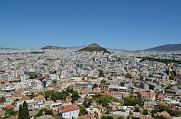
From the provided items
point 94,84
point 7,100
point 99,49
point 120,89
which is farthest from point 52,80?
point 99,49

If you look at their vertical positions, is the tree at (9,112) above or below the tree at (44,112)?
below

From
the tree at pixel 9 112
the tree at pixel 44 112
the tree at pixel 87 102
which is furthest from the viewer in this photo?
the tree at pixel 87 102

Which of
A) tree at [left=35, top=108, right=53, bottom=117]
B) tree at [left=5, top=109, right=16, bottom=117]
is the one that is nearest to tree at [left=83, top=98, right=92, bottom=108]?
tree at [left=35, top=108, right=53, bottom=117]

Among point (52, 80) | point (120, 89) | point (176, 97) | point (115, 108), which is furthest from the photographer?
point (52, 80)

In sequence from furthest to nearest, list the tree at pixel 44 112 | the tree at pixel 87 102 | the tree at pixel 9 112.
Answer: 1. the tree at pixel 87 102
2. the tree at pixel 9 112
3. the tree at pixel 44 112

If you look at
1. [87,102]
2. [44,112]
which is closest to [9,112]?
[44,112]

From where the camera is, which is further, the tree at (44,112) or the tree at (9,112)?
the tree at (9,112)

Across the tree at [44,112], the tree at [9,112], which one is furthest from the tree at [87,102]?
the tree at [9,112]

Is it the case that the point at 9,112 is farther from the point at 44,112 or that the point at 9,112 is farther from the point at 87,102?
the point at 87,102

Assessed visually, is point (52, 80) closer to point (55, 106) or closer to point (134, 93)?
point (134, 93)

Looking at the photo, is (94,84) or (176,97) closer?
(176,97)

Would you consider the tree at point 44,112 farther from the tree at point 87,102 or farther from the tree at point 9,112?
the tree at point 87,102
